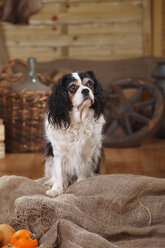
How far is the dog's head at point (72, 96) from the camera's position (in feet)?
7.97

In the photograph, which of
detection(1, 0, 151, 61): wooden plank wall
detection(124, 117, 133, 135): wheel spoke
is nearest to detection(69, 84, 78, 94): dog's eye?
detection(124, 117, 133, 135): wheel spoke

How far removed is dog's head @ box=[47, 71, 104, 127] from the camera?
7.97 feet

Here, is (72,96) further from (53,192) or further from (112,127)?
(112,127)

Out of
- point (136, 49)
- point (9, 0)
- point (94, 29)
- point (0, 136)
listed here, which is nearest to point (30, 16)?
point (9, 0)

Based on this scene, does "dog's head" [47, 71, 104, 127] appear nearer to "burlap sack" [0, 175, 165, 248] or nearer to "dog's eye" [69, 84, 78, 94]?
"dog's eye" [69, 84, 78, 94]

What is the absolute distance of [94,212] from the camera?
85.7 inches

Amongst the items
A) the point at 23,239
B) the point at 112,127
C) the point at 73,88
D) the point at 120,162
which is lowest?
the point at 120,162

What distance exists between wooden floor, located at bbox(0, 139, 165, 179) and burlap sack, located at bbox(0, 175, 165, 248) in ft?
2.60

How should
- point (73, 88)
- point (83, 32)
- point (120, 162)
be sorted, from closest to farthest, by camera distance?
point (73, 88)
point (120, 162)
point (83, 32)

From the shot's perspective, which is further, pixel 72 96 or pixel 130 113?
pixel 130 113

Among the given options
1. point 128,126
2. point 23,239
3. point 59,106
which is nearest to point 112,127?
point 128,126

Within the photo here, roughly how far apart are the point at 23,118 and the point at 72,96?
187 cm

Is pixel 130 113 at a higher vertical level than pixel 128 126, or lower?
higher

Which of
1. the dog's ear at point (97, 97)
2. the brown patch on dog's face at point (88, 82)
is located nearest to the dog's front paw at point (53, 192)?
the dog's ear at point (97, 97)
